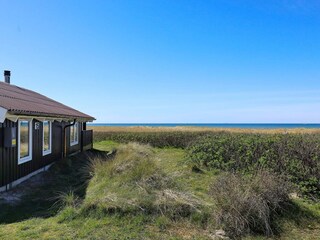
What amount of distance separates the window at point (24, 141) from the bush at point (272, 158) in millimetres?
5593

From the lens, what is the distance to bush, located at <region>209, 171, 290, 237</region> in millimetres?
4980

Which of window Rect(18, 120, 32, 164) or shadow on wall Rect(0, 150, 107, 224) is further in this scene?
window Rect(18, 120, 32, 164)

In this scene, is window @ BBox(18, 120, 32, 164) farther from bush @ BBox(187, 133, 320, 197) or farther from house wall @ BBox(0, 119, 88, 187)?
bush @ BBox(187, 133, 320, 197)

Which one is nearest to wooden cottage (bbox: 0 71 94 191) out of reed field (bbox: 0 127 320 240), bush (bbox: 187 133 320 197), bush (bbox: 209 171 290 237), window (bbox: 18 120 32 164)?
window (bbox: 18 120 32 164)

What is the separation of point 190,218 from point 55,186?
463 cm

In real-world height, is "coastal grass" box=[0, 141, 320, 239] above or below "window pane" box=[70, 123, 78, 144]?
below

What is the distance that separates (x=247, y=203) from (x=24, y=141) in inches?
264

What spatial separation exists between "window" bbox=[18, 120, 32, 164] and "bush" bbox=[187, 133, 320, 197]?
5.59m

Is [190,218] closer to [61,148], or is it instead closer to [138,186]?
[138,186]

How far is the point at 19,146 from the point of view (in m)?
8.20

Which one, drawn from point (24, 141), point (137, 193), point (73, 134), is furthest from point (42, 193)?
point (73, 134)

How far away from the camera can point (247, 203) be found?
518 cm

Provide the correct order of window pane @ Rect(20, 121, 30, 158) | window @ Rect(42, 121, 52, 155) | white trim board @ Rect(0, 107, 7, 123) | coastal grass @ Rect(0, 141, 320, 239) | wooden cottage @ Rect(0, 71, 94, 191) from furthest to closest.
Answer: window @ Rect(42, 121, 52, 155), window pane @ Rect(20, 121, 30, 158), wooden cottage @ Rect(0, 71, 94, 191), white trim board @ Rect(0, 107, 7, 123), coastal grass @ Rect(0, 141, 320, 239)

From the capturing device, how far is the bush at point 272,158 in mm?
7445
